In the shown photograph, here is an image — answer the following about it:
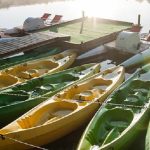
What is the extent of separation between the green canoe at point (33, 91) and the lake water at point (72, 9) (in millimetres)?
A: 15369

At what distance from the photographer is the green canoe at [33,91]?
13453 mm

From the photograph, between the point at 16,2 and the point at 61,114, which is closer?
the point at 61,114

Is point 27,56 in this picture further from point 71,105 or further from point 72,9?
point 72,9

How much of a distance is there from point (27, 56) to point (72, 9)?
25.8 meters

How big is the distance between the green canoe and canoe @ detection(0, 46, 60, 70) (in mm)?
3237

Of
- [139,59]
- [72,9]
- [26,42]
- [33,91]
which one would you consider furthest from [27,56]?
[72,9]

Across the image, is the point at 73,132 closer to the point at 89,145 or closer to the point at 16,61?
the point at 89,145

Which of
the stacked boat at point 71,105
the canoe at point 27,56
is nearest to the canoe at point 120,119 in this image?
A: the stacked boat at point 71,105

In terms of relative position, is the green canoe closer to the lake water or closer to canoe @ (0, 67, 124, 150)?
canoe @ (0, 67, 124, 150)

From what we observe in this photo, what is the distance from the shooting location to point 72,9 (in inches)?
1786

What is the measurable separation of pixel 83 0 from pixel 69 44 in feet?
111

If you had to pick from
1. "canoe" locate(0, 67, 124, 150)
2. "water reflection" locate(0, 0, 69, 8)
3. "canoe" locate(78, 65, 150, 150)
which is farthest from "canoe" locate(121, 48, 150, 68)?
"water reflection" locate(0, 0, 69, 8)

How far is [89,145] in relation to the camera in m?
10.7

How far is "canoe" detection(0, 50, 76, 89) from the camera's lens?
653 inches
